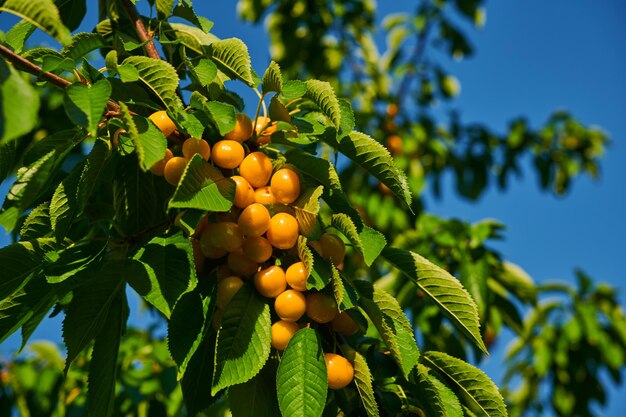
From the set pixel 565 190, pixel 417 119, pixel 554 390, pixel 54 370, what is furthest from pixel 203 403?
pixel 565 190

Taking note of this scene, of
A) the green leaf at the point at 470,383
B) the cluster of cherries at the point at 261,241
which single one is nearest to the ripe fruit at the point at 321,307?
the cluster of cherries at the point at 261,241

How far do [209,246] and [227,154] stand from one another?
15 centimetres

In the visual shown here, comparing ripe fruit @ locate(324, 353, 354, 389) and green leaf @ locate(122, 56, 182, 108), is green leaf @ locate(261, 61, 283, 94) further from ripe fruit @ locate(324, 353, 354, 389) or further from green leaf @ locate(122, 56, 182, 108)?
ripe fruit @ locate(324, 353, 354, 389)

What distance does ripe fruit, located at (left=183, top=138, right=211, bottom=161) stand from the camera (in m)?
0.90

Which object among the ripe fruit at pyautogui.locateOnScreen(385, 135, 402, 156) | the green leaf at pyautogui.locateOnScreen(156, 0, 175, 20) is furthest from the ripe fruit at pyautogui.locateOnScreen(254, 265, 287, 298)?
the ripe fruit at pyautogui.locateOnScreen(385, 135, 402, 156)

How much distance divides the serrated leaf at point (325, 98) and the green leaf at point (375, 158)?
57 mm

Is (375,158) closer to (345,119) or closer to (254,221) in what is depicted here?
(345,119)

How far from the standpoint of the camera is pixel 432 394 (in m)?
0.92

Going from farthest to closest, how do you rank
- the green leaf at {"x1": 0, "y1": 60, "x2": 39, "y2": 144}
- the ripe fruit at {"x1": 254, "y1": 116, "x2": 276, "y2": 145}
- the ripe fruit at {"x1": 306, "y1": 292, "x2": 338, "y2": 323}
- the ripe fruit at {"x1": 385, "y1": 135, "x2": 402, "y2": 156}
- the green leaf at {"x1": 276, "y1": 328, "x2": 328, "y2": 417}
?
the ripe fruit at {"x1": 385, "y1": 135, "x2": 402, "y2": 156}
the ripe fruit at {"x1": 254, "y1": 116, "x2": 276, "y2": 145}
the ripe fruit at {"x1": 306, "y1": 292, "x2": 338, "y2": 323}
the green leaf at {"x1": 276, "y1": 328, "x2": 328, "y2": 417}
the green leaf at {"x1": 0, "y1": 60, "x2": 39, "y2": 144}

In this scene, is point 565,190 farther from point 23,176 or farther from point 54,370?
point 23,176

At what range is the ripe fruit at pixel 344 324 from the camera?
3.08ft

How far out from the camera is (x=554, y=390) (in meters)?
3.64

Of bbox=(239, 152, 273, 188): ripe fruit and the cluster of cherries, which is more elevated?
bbox=(239, 152, 273, 188): ripe fruit

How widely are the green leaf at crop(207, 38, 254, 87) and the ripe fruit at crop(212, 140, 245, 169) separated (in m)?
0.12
